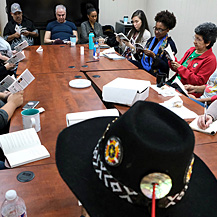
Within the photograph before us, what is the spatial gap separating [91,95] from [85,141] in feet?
4.02

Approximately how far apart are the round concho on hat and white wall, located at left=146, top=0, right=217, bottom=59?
12.4 ft

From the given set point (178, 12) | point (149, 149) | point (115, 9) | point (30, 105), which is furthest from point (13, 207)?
point (115, 9)

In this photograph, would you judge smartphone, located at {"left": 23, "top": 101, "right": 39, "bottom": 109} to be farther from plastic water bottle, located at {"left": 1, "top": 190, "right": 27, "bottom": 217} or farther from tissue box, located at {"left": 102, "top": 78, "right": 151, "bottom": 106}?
plastic water bottle, located at {"left": 1, "top": 190, "right": 27, "bottom": 217}

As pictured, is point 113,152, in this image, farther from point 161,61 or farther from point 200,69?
point 161,61

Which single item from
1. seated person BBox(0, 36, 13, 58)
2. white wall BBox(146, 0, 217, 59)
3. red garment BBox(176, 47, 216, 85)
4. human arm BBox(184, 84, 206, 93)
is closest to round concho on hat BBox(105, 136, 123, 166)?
human arm BBox(184, 84, 206, 93)

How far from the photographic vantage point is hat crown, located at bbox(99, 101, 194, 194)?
23.8 inches

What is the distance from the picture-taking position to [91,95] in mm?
2061

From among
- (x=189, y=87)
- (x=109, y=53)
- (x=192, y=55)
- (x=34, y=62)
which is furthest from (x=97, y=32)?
(x=189, y=87)

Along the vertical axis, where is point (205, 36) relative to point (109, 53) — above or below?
above

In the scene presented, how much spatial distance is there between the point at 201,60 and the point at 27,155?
218 cm

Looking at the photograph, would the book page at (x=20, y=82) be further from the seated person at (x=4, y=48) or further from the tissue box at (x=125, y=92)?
the seated person at (x=4, y=48)

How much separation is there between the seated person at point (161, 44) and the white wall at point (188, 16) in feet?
3.71

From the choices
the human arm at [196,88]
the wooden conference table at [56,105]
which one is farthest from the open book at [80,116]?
the human arm at [196,88]

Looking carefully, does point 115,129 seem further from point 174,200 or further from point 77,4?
point 77,4
